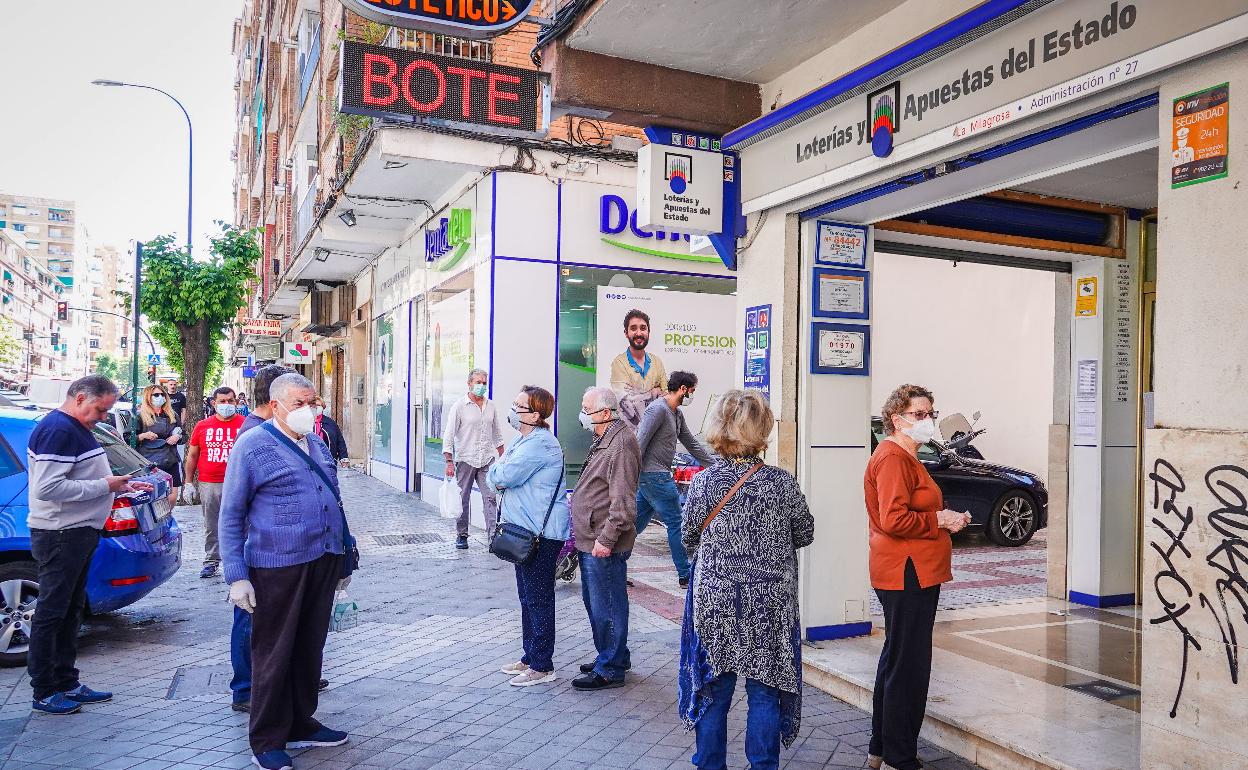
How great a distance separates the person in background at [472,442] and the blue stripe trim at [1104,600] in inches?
230

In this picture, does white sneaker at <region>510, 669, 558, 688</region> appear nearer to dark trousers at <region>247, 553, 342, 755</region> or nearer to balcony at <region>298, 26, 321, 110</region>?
dark trousers at <region>247, 553, 342, 755</region>

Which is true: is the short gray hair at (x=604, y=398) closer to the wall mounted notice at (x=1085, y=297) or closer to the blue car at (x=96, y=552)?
the blue car at (x=96, y=552)

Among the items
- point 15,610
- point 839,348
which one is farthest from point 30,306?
point 839,348

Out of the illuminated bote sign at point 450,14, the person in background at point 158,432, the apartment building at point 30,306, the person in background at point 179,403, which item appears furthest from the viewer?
the apartment building at point 30,306

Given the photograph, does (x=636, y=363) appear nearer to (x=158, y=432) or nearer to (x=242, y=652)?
(x=158, y=432)

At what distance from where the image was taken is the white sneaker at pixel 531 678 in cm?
588

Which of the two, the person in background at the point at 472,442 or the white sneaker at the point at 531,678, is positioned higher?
the person in background at the point at 472,442

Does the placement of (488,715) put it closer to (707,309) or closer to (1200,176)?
(1200,176)

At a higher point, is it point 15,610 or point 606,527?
point 606,527

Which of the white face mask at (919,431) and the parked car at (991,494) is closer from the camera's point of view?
the white face mask at (919,431)

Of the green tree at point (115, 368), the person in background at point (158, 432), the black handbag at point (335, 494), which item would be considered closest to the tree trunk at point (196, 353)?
the person in background at point (158, 432)

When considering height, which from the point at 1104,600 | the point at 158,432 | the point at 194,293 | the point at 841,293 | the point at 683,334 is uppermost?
the point at 194,293

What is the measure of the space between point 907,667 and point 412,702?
9.10ft

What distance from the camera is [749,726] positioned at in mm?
4086
